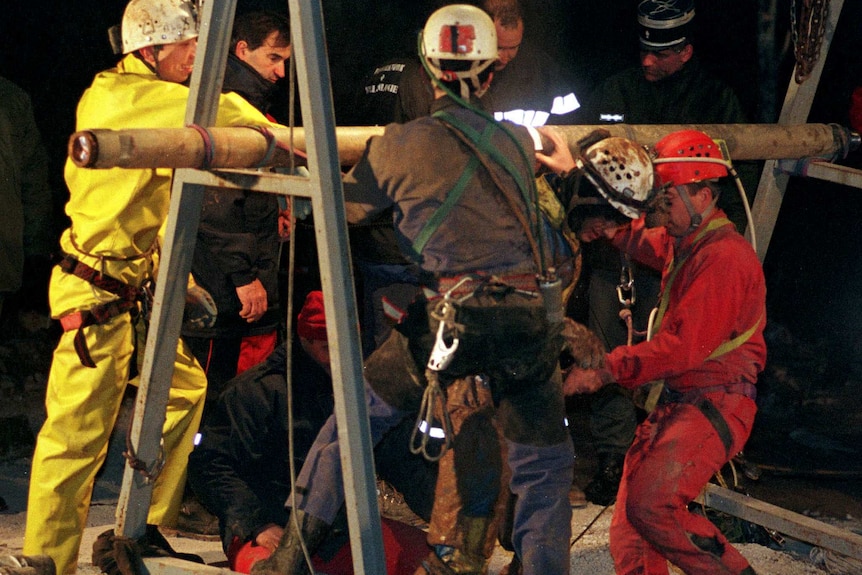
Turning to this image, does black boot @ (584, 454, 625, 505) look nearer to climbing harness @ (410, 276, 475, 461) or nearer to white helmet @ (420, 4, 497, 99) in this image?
climbing harness @ (410, 276, 475, 461)

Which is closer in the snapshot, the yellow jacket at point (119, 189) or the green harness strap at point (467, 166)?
the green harness strap at point (467, 166)

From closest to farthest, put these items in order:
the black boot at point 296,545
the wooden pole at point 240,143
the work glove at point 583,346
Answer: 1. the wooden pole at point 240,143
2. the black boot at point 296,545
3. the work glove at point 583,346

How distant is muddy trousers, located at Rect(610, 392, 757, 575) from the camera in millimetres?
4613

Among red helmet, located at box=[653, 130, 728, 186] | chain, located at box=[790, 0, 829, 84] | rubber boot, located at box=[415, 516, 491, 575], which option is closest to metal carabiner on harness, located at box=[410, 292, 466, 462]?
rubber boot, located at box=[415, 516, 491, 575]

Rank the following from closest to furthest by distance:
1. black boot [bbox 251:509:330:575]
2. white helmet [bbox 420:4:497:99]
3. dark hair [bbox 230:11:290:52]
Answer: white helmet [bbox 420:4:497:99]
black boot [bbox 251:509:330:575]
dark hair [bbox 230:11:290:52]

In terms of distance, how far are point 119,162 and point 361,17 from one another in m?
4.33

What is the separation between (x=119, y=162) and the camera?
12.5ft

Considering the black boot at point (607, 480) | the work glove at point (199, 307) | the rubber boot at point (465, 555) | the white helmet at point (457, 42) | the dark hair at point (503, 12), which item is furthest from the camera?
the black boot at point (607, 480)

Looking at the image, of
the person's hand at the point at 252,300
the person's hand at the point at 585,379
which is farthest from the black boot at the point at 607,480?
the person's hand at the point at 252,300

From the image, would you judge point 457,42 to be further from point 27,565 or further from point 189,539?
point 189,539

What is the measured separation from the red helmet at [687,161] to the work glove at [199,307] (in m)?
1.87

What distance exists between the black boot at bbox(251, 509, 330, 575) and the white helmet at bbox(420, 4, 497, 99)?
1581 millimetres

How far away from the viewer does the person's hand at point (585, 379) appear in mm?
4641

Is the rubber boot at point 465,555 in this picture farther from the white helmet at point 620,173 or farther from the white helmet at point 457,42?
the white helmet at point 457,42
